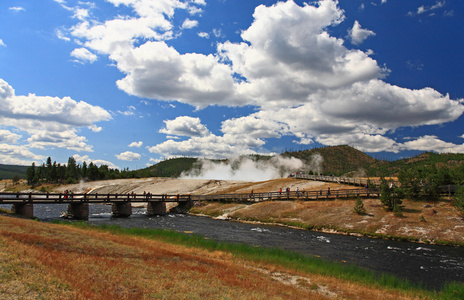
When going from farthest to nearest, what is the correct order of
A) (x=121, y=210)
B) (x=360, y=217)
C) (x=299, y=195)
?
(x=299, y=195)
(x=121, y=210)
(x=360, y=217)

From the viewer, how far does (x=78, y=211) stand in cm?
5103

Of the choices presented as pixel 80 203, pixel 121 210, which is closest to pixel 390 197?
pixel 121 210

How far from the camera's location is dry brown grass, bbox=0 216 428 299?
1009 cm

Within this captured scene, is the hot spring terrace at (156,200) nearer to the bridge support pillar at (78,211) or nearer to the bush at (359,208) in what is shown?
the bridge support pillar at (78,211)

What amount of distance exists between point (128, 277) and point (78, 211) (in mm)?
45588

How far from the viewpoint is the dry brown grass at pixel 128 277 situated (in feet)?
33.1

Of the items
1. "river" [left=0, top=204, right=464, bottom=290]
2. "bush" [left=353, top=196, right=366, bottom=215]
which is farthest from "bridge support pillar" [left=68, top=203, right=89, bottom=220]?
"bush" [left=353, top=196, right=366, bottom=215]

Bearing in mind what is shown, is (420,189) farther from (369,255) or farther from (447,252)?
(369,255)

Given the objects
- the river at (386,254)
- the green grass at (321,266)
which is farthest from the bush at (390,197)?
the green grass at (321,266)

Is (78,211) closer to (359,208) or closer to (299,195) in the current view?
(299,195)

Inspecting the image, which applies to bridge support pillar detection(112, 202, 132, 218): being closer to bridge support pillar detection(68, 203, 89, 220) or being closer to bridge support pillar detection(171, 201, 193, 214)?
bridge support pillar detection(68, 203, 89, 220)

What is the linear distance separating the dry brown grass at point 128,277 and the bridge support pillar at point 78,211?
34552 millimetres

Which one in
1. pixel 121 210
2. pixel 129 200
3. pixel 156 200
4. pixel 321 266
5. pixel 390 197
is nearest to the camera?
pixel 321 266

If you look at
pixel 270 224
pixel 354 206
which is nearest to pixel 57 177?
pixel 270 224
